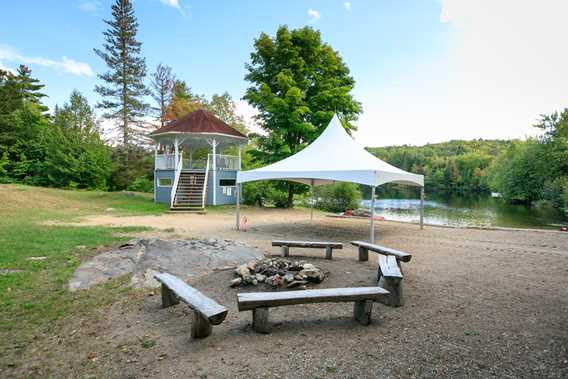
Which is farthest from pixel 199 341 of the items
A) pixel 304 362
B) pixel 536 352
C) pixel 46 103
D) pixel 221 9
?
pixel 46 103

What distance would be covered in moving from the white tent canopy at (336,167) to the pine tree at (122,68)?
2128 centimetres

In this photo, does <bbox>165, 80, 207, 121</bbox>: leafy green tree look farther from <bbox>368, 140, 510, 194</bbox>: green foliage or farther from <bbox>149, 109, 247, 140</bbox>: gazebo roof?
<bbox>368, 140, 510, 194</bbox>: green foliage

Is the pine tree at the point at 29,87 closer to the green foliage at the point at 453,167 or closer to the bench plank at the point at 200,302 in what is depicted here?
the bench plank at the point at 200,302

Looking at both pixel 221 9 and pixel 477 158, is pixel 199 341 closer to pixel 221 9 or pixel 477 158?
pixel 221 9

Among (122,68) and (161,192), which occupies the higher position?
(122,68)

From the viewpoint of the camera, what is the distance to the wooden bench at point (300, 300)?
282cm

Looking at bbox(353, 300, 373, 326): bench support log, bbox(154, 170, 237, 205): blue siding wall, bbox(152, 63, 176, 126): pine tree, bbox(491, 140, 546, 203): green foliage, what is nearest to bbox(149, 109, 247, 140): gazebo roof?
bbox(154, 170, 237, 205): blue siding wall

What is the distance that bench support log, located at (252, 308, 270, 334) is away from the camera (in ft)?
9.47

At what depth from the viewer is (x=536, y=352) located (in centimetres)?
253

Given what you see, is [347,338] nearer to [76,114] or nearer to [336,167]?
[336,167]

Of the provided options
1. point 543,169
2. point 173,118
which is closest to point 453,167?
point 543,169

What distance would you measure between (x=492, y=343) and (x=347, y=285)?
179cm

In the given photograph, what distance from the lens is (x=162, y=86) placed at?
29.4 m

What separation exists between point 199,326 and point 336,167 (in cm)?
623
